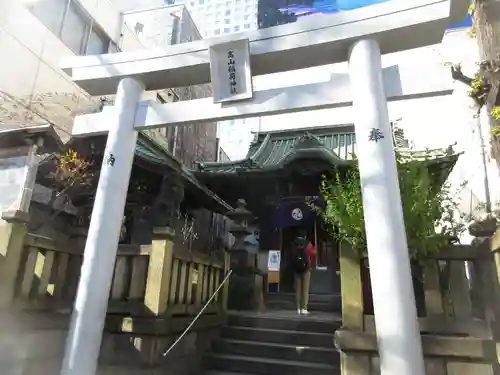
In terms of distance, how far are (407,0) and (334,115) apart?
200cm

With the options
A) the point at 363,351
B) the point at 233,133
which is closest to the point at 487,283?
the point at 363,351

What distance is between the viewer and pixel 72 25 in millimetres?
11586

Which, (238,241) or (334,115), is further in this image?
(238,241)

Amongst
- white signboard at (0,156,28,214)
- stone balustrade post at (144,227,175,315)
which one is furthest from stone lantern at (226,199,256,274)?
white signboard at (0,156,28,214)

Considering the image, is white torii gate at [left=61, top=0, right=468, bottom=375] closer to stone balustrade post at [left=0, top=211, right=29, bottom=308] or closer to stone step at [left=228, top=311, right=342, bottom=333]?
stone balustrade post at [left=0, top=211, right=29, bottom=308]

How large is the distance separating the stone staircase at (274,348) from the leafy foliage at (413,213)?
2399 mm

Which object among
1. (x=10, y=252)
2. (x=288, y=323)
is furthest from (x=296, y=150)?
(x=10, y=252)

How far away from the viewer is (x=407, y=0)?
4.29 metres

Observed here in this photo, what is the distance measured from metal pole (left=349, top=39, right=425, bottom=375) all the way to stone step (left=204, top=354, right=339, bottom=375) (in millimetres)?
2319

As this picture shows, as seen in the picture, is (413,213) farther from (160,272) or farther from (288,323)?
(288,323)

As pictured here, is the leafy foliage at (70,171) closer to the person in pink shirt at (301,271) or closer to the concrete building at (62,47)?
the concrete building at (62,47)

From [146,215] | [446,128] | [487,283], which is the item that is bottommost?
[487,283]

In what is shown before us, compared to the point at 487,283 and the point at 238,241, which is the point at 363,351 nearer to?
the point at 487,283

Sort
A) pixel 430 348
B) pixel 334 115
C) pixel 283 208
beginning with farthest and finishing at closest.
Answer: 1. pixel 283 208
2. pixel 334 115
3. pixel 430 348
